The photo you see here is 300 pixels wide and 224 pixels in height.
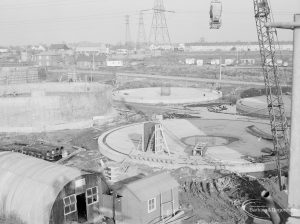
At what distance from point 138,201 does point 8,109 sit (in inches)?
858

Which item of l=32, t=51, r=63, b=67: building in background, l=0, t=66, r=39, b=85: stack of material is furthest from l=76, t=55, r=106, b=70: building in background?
l=0, t=66, r=39, b=85: stack of material

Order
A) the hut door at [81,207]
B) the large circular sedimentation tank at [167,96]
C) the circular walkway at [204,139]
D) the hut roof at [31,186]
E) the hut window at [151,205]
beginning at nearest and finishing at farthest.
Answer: the hut roof at [31,186], the hut window at [151,205], the hut door at [81,207], the circular walkway at [204,139], the large circular sedimentation tank at [167,96]

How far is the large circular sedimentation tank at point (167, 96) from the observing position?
48.5 meters

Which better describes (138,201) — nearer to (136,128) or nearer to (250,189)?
(250,189)

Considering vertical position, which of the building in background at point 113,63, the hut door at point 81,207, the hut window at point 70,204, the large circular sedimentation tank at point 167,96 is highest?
the building in background at point 113,63

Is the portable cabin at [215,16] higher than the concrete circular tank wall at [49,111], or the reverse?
the portable cabin at [215,16]

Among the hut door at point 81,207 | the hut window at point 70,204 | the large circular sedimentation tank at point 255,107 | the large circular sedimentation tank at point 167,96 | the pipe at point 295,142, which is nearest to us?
the pipe at point 295,142

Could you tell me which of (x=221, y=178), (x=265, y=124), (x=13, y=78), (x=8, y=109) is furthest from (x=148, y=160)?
(x=13, y=78)

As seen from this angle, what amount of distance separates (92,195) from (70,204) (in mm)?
973

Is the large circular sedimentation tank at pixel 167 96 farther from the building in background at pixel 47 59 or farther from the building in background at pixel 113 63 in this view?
the building in background at pixel 47 59

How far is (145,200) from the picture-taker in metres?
14.1

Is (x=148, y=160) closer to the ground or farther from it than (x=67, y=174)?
closer to the ground

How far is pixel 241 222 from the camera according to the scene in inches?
581

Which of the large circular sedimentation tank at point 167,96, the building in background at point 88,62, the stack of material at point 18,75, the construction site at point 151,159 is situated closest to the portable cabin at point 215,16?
the construction site at point 151,159
